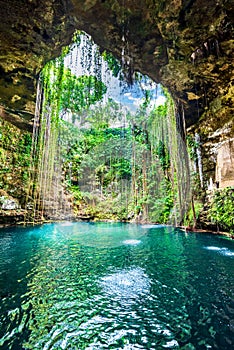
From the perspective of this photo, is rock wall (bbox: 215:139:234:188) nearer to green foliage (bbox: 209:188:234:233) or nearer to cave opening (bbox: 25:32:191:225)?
green foliage (bbox: 209:188:234:233)

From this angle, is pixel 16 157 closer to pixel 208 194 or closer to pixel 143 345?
pixel 208 194

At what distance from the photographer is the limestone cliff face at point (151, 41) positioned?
5070mm

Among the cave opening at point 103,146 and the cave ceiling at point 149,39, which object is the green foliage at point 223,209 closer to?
the cave opening at point 103,146

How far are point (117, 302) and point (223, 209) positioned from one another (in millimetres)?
5451

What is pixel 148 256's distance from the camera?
434cm

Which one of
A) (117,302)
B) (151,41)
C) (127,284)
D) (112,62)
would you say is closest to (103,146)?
(112,62)

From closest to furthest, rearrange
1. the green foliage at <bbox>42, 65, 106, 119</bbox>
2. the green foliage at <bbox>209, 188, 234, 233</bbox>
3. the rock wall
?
the green foliage at <bbox>209, 188, 234, 233</bbox> → the rock wall → the green foliage at <bbox>42, 65, 106, 119</bbox>

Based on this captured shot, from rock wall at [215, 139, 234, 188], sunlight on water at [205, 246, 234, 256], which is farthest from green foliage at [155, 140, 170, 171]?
sunlight on water at [205, 246, 234, 256]

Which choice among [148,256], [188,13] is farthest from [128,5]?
[148,256]

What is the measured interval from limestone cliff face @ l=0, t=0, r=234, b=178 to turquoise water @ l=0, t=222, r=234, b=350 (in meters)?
5.28

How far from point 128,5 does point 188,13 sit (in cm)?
150

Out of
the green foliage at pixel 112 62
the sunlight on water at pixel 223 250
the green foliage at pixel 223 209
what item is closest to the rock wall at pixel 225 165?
the green foliage at pixel 223 209

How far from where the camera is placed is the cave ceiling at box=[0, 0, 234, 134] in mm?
5062

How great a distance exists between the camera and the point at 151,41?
6176 mm
